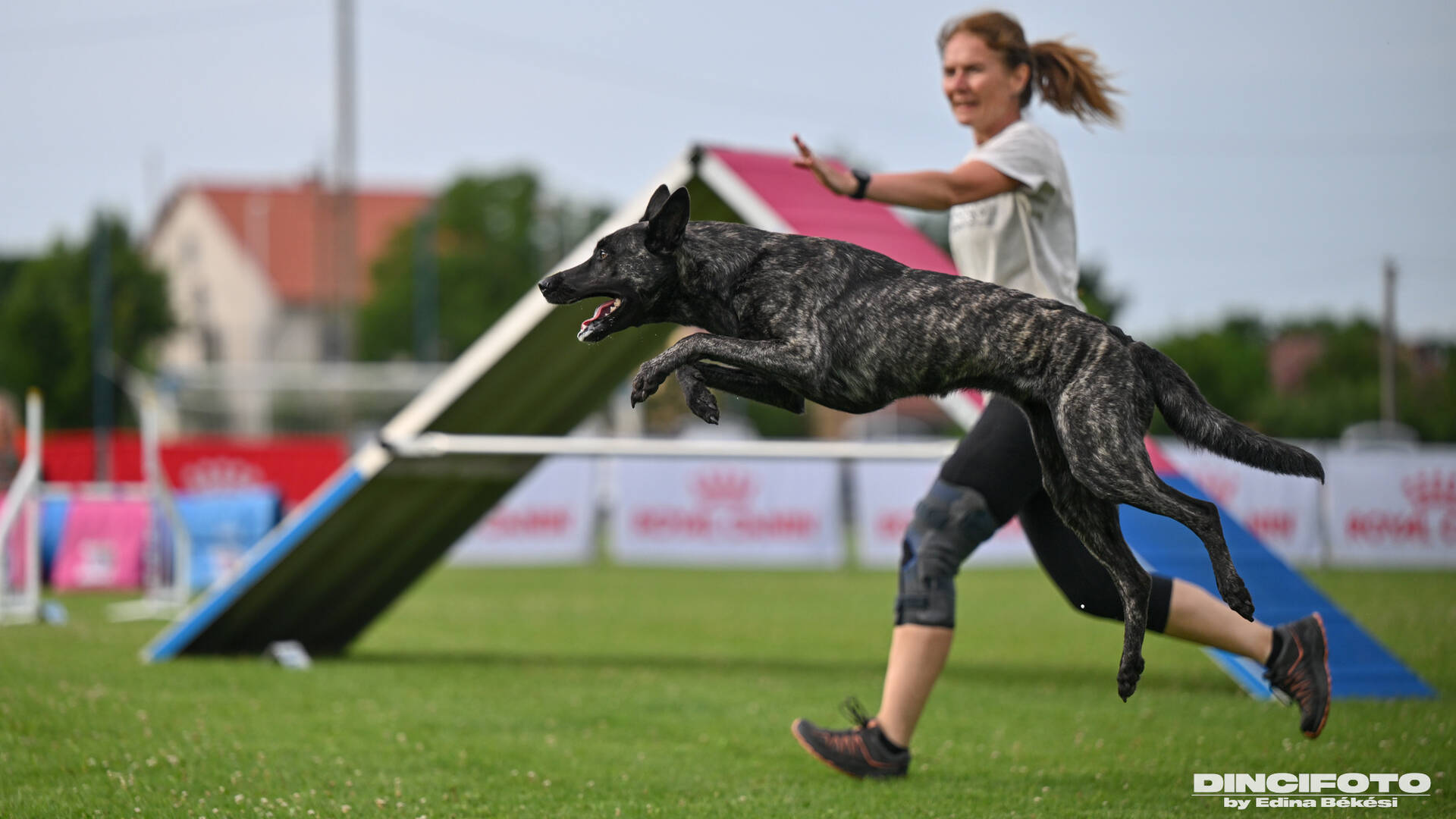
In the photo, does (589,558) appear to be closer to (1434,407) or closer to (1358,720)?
(1358,720)

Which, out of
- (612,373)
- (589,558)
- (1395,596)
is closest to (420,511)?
(612,373)

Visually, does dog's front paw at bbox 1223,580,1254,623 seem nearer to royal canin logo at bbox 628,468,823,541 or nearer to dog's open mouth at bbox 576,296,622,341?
dog's open mouth at bbox 576,296,622,341

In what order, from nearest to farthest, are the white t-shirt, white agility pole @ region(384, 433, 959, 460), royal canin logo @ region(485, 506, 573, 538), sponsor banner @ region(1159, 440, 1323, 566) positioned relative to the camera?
the white t-shirt, white agility pole @ region(384, 433, 959, 460), sponsor banner @ region(1159, 440, 1323, 566), royal canin logo @ region(485, 506, 573, 538)

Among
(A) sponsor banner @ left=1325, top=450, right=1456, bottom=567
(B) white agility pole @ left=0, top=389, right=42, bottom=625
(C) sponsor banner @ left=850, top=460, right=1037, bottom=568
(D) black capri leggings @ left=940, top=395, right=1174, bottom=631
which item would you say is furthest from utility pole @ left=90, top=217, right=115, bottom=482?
(D) black capri leggings @ left=940, top=395, right=1174, bottom=631

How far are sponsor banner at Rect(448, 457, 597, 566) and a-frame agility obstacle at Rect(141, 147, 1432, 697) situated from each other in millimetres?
9168

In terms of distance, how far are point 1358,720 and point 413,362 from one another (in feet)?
155

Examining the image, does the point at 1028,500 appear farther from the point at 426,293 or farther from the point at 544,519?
the point at 426,293

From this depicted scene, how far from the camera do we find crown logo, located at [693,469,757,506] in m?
16.7

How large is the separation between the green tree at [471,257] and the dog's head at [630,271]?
50166 millimetres

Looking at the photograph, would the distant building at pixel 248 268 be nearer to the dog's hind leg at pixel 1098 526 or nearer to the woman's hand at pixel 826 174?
the woman's hand at pixel 826 174

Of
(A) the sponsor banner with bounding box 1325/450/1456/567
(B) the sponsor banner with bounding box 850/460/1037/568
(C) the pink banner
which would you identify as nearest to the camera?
(C) the pink banner

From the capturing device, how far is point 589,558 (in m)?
16.8

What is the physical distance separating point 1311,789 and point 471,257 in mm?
54656

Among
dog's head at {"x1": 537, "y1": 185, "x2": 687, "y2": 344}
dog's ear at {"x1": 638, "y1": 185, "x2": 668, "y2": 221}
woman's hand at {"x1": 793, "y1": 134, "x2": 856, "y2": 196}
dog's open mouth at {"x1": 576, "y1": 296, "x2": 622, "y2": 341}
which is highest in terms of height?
woman's hand at {"x1": 793, "y1": 134, "x2": 856, "y2": 196}
